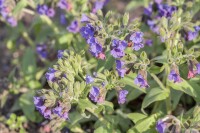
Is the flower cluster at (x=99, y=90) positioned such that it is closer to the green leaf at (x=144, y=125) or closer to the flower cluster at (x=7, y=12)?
the green leaf at (x=144, y=125)

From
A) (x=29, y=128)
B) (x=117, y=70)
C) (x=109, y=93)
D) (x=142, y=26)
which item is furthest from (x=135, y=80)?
(x=29, y=128)

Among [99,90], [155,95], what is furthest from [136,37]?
[155,95]

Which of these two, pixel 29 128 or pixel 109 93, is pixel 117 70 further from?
pixel 29 128

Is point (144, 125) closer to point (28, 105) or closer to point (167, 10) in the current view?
point (167, 10)

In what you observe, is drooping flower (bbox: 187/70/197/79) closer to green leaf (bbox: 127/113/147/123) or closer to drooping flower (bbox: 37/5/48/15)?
green leaf (bbox: 127/113/147/123)

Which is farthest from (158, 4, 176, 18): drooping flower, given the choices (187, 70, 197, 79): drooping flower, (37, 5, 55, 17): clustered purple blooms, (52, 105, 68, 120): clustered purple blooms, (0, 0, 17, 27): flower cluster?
(0, 0, 17, 27): flower cluster
